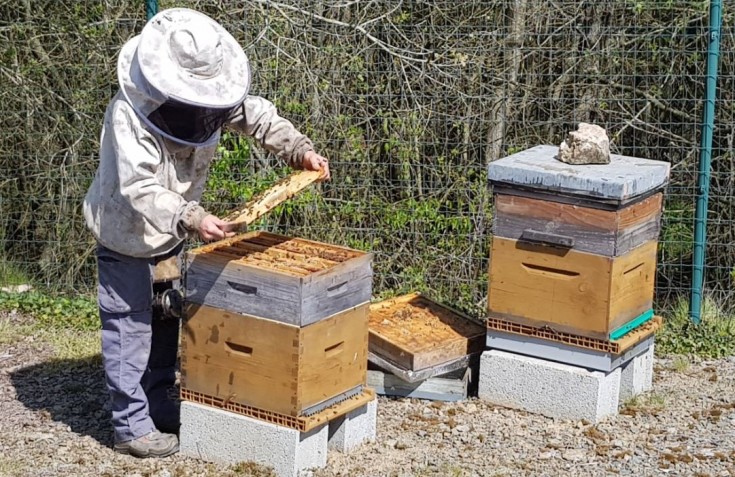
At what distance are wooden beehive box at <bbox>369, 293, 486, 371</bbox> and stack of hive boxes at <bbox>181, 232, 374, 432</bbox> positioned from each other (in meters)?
0.64

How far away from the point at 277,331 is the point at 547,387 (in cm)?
148

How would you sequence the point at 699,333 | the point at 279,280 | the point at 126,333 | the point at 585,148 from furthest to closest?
the point at 699,333, the point at 585,148, the point at 126,333, the point at 279,280

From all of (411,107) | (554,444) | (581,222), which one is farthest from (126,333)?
(411,107)

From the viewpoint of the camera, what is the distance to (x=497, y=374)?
17.0 feet

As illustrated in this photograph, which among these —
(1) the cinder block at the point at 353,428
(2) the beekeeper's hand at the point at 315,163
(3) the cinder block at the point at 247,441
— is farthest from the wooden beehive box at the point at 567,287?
(3) the cinder block at the point at 247,441

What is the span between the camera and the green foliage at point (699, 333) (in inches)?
238

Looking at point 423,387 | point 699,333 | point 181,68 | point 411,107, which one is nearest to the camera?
point 181,68

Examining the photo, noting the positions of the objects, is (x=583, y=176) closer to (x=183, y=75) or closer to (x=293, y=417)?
(x=293, y=417)

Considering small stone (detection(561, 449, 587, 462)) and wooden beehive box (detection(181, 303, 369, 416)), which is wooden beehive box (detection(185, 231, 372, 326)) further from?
small stone (detection(561, 449, 587, 462))

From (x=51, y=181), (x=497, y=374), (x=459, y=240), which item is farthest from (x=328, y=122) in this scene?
(x=497, y=374)

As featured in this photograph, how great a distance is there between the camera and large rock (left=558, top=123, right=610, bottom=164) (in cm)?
498

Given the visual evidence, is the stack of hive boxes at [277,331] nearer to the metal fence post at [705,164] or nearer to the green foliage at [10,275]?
the metal fence post at [705,164]

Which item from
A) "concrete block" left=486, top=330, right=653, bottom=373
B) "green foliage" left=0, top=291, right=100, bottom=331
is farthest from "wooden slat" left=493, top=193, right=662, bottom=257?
"green foliage" left=0, top=291, right=100, bottom=331

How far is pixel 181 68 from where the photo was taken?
400 centimetres
